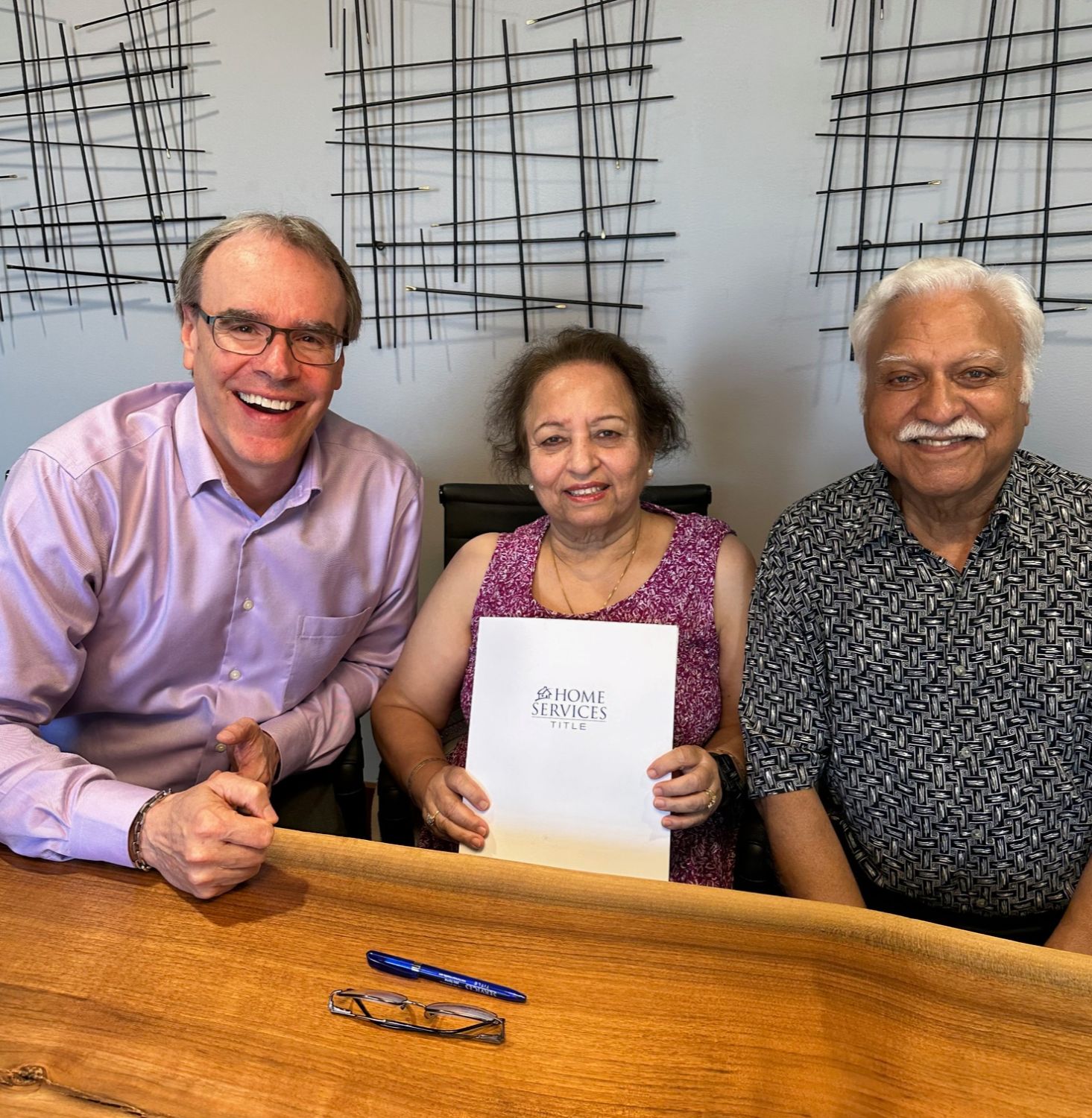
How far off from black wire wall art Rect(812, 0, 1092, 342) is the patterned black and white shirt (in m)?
0.71

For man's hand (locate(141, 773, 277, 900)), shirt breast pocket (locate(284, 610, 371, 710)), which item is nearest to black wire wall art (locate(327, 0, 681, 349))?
shirt breast pocket (locate(284, 610, 371, 710))

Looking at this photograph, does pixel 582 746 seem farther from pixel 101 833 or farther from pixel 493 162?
pixel 493 162

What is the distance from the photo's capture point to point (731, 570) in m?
1.94

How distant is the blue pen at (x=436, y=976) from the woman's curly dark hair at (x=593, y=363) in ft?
3.96

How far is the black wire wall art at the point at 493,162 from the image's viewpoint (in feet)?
7.77

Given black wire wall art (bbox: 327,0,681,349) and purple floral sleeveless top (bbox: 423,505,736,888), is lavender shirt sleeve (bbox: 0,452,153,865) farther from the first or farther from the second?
black wire wall art (bbox: 327,0,681,349)

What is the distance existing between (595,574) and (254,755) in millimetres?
772

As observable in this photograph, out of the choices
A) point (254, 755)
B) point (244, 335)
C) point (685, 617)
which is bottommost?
point (254, 755)

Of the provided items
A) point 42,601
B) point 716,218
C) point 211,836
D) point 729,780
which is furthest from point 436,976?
point 716,218

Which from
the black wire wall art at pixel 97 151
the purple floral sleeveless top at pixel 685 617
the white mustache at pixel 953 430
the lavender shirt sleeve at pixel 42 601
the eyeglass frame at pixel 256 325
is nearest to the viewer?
the lavender shirt sleeve at pixel 42 601

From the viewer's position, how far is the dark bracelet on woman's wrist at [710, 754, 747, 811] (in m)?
1.74

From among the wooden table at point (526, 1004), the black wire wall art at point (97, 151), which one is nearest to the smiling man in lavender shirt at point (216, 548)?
the wooden table at point (526, 1004)

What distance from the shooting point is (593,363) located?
192cm

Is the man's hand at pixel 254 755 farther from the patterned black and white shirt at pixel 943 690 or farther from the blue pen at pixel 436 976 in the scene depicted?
the patterned black and white shirt at pixel 943 690
